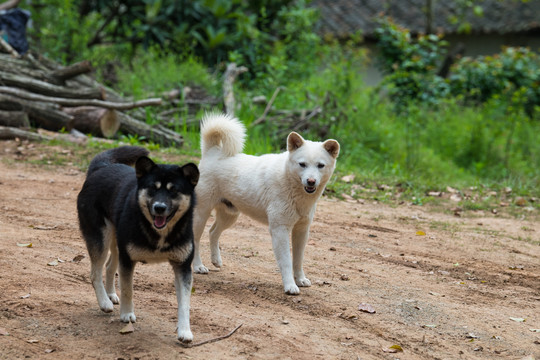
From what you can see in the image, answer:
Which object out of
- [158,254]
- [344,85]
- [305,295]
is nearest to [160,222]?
[158,254]

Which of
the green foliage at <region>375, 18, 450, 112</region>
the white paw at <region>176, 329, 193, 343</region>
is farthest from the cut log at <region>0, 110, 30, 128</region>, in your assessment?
the green foliage at <region>375, 18, 450, 112</region>

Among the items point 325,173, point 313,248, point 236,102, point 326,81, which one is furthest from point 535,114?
point 325,173

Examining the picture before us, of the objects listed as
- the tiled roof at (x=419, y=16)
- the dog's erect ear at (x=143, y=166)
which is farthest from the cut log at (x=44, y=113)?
the tiled roof at (x=419, y=16)

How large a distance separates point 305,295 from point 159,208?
1.96m

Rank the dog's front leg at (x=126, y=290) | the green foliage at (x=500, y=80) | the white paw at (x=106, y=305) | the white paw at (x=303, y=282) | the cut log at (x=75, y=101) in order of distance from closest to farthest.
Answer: the dog's front leg at (x=126, y=290)
the white paw at (x=106, y=305)
the white paw at (x=303, y=282)
the cut log at (x=75, y=101)
the green foliage at (x=500, y=80)

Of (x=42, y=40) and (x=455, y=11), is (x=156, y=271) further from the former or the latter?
(x=455, y=11)

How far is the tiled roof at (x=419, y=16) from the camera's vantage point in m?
20.5

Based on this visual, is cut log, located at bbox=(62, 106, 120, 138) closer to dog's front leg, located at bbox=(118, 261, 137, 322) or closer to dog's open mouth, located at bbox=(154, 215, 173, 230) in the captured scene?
dog's front leg, located at bbox=(118, 261, 137, 322)

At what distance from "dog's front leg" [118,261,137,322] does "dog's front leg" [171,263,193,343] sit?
0.98ft

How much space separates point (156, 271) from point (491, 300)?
3.04m

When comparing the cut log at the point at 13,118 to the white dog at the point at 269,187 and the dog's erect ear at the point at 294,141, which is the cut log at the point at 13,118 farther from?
the dog's erect ear at the point at 294,141

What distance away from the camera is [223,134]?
18.4ft

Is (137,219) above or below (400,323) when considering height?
above

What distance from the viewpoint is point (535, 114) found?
15.7 metres
